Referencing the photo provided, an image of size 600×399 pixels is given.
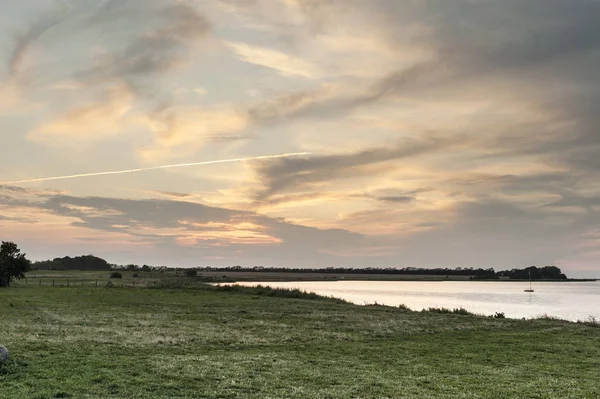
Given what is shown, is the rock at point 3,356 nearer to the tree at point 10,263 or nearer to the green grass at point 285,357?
the green grass at point 285,357

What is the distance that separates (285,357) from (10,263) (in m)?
78.3

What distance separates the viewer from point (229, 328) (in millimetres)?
34656

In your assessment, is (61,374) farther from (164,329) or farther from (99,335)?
(164,329)

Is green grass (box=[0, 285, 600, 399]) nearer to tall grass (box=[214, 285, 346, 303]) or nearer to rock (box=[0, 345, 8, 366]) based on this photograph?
rock (box=[0, 345, 8, 366])

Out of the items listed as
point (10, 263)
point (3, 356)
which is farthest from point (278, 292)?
point (3, 356)

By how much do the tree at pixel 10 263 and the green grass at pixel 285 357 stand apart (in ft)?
150

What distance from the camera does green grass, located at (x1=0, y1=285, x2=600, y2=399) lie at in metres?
16.7

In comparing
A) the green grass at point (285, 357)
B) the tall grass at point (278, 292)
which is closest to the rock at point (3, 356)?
the green grass at point (285, 357)

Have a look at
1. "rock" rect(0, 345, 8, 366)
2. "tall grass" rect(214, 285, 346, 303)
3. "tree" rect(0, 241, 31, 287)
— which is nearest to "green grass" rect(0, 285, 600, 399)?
"rock" rect(0, 345, 8, 366)

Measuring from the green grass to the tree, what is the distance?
150 ft

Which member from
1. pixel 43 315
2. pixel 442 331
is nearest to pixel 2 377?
pixel 43 315

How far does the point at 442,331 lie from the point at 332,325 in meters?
8.51

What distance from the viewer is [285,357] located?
23.5 m

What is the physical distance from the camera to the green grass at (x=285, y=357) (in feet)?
54.9
